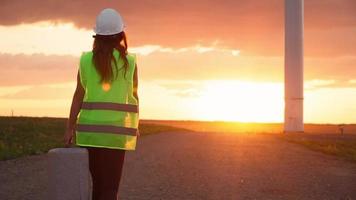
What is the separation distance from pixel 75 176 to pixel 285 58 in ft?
128

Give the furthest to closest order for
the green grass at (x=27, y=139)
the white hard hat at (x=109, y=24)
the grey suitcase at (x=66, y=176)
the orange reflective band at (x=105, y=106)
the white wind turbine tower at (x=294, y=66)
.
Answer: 1. the white wind turbine tower at (x=294, y=66)
2. the green grass at (x=27, y=139)
3. the grey suitcase at (x=66, y=176)
4. the white hard hat at (x=109, y=24)
5. the orange reflective band at (x=105, y=106)

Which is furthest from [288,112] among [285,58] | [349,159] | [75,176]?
[75,176]

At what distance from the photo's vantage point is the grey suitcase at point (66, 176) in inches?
261

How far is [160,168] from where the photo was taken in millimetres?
16828

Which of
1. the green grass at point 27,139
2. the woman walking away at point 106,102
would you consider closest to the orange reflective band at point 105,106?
the woman walking away at point 106,102

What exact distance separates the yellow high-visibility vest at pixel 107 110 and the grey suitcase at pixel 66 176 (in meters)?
0.33

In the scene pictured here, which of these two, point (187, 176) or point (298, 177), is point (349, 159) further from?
point (187, 176)

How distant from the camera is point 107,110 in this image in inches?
245

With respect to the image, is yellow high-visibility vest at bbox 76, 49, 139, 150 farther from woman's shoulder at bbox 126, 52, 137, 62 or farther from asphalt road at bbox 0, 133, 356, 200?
asphalt road at bbox 0, 133, 356, 200

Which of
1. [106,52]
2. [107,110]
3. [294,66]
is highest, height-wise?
[294,66]

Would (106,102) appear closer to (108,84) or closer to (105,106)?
(105,106)

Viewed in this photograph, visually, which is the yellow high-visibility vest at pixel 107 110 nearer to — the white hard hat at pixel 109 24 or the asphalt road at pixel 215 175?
the white hard hat at pixel 109 24

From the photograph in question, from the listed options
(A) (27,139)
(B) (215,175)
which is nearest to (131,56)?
(B) (215,175)

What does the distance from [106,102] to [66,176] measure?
1.02 m
